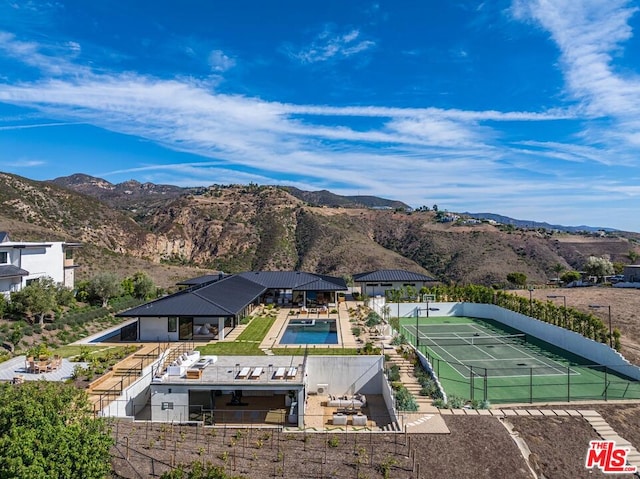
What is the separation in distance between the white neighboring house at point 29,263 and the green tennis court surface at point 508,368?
28314 millimetres

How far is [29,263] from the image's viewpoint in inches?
1432

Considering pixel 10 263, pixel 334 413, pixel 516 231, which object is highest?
pixel 516 231

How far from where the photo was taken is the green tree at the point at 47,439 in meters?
10.0

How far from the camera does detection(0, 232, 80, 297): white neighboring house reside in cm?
3322

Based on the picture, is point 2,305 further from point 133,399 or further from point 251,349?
point 251,349

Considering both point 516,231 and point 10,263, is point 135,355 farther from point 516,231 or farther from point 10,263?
point 516,231

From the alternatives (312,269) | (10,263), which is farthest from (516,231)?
(10,263)

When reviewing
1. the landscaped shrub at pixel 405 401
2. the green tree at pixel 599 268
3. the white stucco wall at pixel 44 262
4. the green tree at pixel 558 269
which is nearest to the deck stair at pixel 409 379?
the landscaped shrub at pixel 405 401

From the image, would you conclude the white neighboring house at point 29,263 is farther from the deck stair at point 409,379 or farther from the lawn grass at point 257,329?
the deck stair at point 409,379

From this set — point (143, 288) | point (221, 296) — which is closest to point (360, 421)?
point (221, 296)

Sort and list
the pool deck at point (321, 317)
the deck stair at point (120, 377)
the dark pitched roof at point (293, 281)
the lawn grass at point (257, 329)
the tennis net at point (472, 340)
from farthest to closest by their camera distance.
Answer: the dark pitched roof at point (293, 281), the tennis net at point (472, 340), the lawn grass at point (257, 329), the pool deck at point (321, 317), the deck stair at point (120, 377)

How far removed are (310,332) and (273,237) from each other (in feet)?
180

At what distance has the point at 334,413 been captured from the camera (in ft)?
65.6

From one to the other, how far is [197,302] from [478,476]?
65.1 feet
